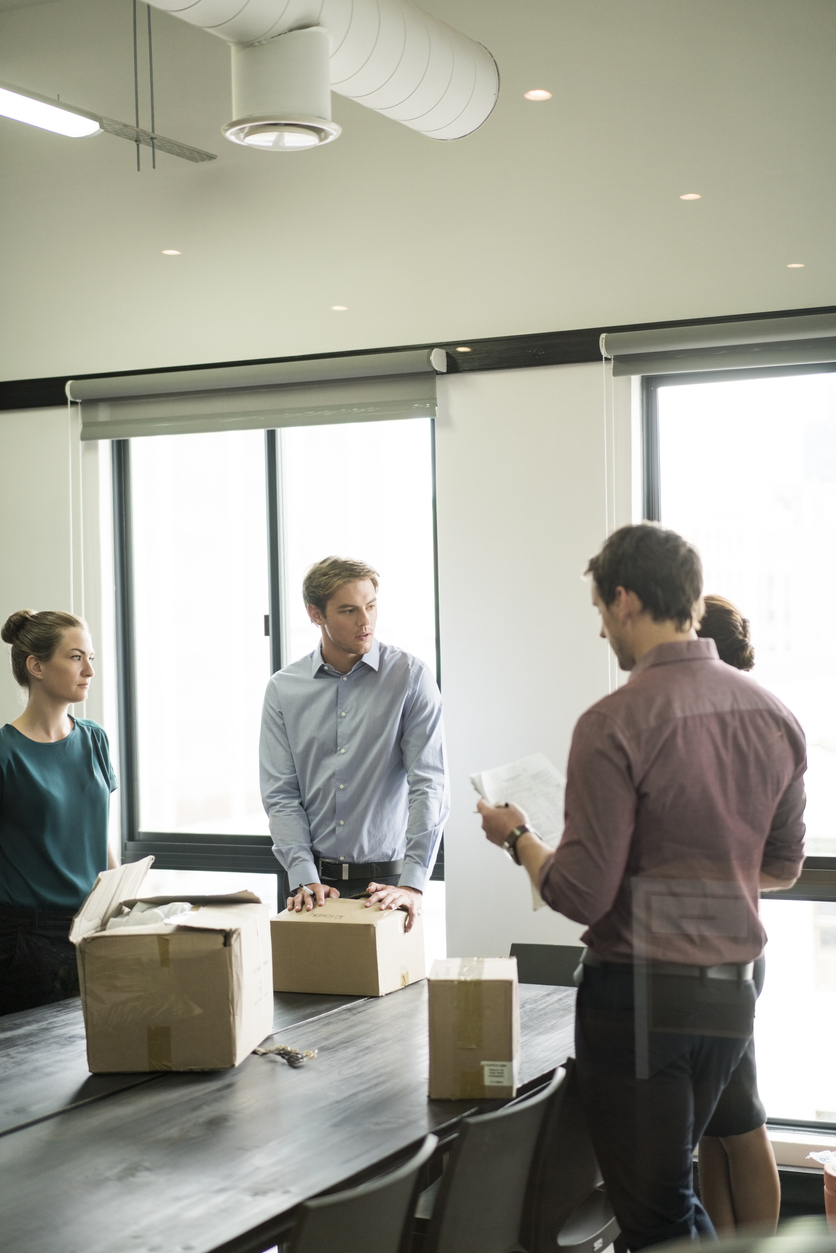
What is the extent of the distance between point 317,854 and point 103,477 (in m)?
1.92

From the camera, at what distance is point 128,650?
4.55 m

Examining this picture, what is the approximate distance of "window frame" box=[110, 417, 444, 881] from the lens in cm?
436

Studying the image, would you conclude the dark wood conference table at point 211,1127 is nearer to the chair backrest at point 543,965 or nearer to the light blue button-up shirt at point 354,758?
the chair backrest at point 543,965

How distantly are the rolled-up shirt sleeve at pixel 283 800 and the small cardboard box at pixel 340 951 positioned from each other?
15.9 inches

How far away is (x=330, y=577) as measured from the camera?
3.30 meters

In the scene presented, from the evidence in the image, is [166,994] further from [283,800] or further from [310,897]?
[283,800]

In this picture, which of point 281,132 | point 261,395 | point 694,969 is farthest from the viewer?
point 261,395

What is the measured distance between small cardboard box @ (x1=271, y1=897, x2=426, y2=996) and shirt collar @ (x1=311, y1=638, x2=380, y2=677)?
0.82 meters

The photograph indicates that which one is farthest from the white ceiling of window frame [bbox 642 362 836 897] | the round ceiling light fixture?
the round ceiling light fixture

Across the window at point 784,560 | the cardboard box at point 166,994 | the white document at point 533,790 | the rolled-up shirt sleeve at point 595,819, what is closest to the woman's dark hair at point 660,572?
the rolled-up shirt sleeve at point 595,819

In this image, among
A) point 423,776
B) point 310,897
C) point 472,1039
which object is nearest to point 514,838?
point 472,1039

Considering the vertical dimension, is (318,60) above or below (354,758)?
above

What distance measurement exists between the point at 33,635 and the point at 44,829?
526mm

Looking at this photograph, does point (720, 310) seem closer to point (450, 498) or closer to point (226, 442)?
point (450, 498)
